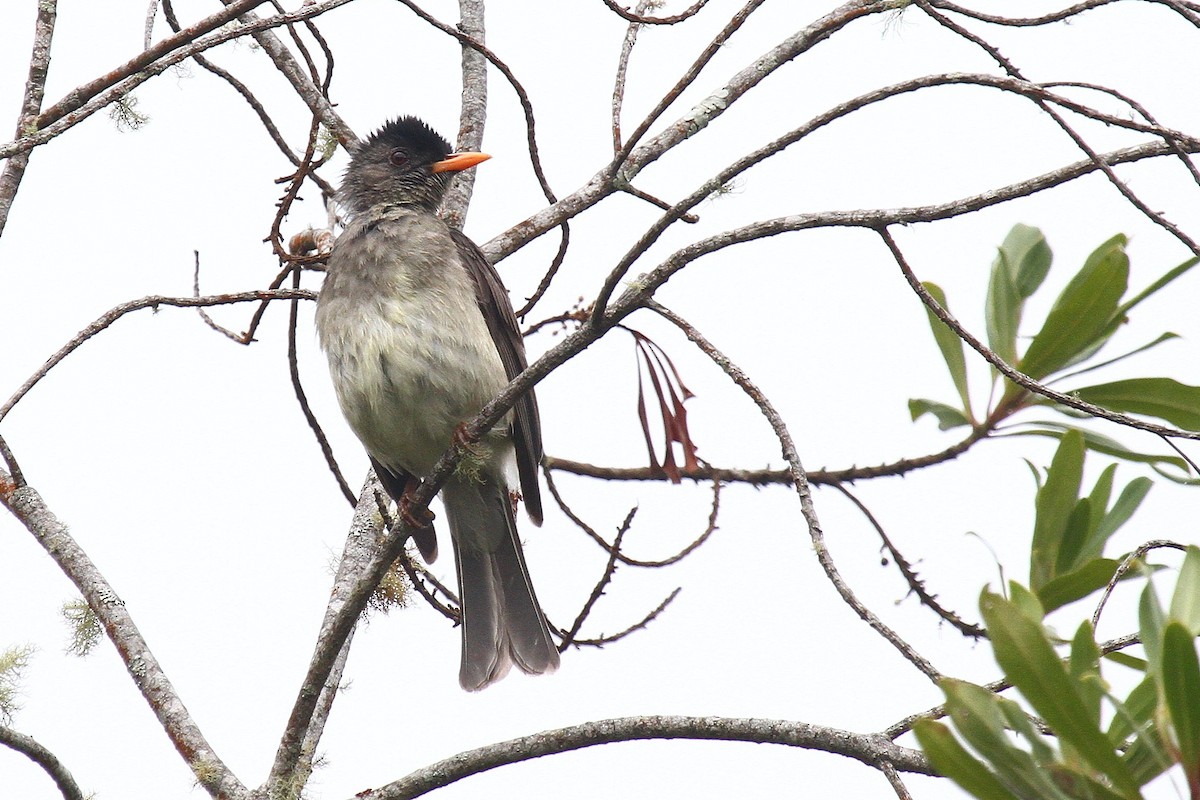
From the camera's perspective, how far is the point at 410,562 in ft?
14.5

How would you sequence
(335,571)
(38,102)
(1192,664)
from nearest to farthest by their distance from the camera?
(1192,664)
(38,102)
(335,571)

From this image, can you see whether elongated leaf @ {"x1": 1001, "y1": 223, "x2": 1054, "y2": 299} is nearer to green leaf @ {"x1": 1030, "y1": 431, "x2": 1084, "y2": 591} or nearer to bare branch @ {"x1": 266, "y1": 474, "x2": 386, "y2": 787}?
green leaf @ {"x1": 1030, "y1": 431, "x2": 1084, "y2": 591}

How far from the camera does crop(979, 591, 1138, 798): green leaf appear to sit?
79.2 inches

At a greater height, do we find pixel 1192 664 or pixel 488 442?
pixel 488 442

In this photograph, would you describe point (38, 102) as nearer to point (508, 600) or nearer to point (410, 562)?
→ point (410, 562)

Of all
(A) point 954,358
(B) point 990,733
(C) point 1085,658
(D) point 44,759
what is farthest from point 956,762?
(A) point 954,358

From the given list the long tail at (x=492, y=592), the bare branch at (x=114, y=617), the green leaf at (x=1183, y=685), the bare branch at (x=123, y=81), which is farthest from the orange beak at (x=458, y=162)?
the green leaf at (x=1183, y=685)

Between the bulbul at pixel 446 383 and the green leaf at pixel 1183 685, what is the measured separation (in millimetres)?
2729

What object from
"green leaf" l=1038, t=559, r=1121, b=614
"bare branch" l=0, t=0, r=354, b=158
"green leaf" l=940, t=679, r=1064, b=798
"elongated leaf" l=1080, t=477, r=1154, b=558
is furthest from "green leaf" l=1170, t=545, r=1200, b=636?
"bare branch" l=0, t=0, r=354, b=158

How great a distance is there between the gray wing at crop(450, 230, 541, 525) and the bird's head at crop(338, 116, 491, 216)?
457 mm

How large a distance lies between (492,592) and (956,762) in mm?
3223

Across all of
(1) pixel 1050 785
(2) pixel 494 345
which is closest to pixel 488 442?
(2) pixel 494 345

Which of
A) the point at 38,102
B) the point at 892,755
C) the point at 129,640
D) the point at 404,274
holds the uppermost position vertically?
the point at 404,274

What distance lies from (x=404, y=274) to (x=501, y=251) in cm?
38
